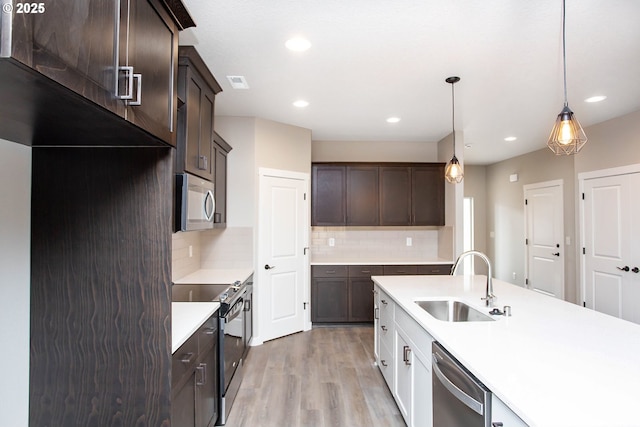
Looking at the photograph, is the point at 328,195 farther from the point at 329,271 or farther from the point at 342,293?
the point at 342,293

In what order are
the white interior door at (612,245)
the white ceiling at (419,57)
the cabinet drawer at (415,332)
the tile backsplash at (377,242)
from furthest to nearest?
1. the tile backsplash at (377,242)
2. the white interior door at (612,245)
3. the white ceiling at (419,57)
4. the cabinet drawer at (415,332)

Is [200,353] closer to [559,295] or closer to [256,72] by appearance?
[256,72]

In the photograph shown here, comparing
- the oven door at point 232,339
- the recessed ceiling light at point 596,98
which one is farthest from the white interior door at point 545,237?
the oven door at point 232,339

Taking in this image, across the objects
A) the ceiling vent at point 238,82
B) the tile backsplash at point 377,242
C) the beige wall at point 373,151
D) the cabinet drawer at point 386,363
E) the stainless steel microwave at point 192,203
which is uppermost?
the ceiling vent at point 238,82

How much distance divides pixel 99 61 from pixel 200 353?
1.58 metres

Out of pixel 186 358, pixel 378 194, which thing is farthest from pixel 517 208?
pixel 186 358

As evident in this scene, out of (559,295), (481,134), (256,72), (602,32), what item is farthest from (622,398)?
(559,295)

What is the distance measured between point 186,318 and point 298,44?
1.94 metres

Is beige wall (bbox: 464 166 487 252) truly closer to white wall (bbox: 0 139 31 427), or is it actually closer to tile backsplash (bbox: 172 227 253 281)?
tile backsplash (bbox: 172 227 253 281)

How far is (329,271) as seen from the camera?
4.66m

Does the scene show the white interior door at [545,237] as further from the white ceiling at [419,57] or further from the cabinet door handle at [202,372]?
the cabinet door handle at [202,372]

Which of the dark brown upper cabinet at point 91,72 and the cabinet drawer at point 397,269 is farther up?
the dark brown upper cabinet at point 91,72

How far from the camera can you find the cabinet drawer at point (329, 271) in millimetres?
4648

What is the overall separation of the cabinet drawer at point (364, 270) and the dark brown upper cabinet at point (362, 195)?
26.1 inches
